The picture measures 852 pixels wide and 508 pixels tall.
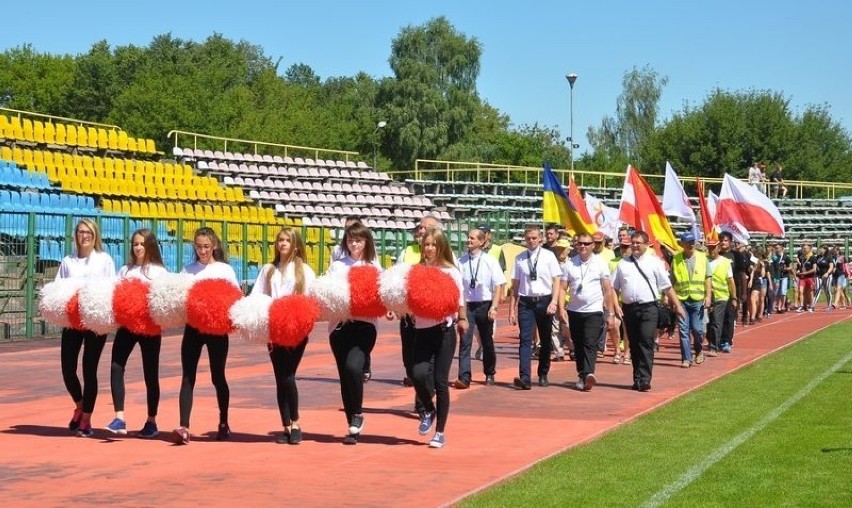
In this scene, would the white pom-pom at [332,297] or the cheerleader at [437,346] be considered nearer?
the white pom-pom at [332,297]

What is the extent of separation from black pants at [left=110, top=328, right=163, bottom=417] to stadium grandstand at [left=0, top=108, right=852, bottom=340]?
42.0ft

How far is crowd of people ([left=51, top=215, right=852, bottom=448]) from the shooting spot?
39.5ft

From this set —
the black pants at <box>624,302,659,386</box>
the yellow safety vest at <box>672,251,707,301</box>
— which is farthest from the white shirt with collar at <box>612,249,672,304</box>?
the yellow safety vest at <box>672,251,707,301</box>

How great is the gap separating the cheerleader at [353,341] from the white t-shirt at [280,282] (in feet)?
0.71

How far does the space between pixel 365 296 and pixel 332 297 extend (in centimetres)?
27

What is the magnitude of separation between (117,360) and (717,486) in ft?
17.7

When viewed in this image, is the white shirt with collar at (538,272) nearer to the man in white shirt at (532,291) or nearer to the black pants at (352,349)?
the man in white shirt at (532,291)

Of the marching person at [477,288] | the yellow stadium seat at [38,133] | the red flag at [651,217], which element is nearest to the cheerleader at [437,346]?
the marching person at [477,288]

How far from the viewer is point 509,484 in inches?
394

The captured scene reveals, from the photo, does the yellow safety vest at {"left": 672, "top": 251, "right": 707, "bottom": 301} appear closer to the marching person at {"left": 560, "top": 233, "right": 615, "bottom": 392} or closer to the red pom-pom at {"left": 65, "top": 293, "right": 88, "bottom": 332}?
the marching person at {"left": 560, "top": 233, "right": 615, "bottom": 392}

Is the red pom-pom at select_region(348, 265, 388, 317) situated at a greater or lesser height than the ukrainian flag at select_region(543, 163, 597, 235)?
lesser

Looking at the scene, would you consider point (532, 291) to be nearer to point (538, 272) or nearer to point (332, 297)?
point (538, 272)

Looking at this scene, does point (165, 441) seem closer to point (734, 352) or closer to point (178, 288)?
point (178, 288)

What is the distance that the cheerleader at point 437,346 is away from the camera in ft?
39.5
